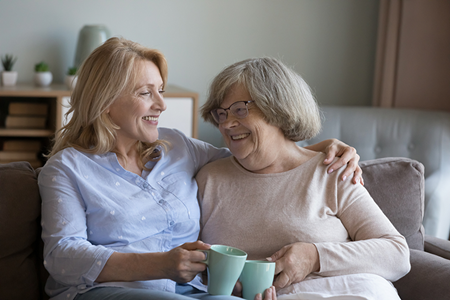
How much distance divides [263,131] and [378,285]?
550mm

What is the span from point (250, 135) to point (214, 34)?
217 centimetres

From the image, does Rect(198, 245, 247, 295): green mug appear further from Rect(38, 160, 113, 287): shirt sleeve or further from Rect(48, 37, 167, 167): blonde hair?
Rect(48, 37, 167, 167): blonde hair

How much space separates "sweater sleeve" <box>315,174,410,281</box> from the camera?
131 cm

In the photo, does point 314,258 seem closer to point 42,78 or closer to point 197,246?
point 197,246

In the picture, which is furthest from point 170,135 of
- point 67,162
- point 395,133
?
point 395,133

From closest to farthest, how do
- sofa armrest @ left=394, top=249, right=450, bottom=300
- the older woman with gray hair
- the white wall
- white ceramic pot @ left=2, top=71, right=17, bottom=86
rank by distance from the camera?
the older woman with gray hair, sofa armrest @ left=394, top=249, right=450, bottom=300, white ceramic pot @ left=2, top=71, right=17, bottom=86, the white wall

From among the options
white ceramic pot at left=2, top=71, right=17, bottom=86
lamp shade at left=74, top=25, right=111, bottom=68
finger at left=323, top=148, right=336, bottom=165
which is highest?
lamp shade at left=74, top=25, right=111, bottom=68

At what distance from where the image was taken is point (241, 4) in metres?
3.48

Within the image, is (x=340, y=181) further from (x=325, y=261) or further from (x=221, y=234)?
(x=221, y=234)

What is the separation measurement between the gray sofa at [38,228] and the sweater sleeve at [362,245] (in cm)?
18

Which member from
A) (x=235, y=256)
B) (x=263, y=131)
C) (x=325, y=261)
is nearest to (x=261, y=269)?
(x=235, y=256)

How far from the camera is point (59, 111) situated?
2721 millimetres

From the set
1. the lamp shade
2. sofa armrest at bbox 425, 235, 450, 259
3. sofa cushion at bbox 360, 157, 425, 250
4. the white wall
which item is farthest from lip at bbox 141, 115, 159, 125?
the white wall

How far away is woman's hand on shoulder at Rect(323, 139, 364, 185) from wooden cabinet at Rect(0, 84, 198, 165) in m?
1.53
